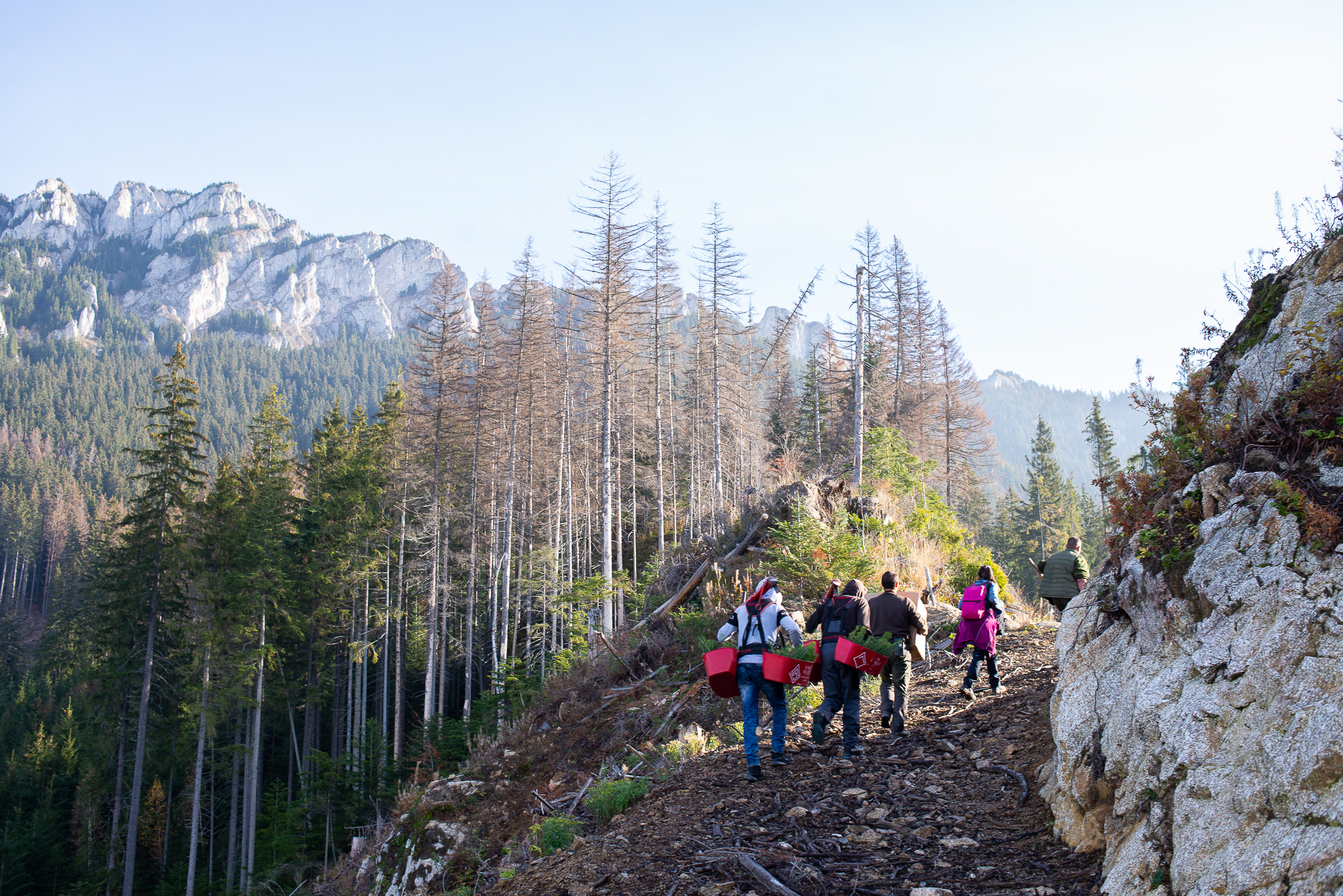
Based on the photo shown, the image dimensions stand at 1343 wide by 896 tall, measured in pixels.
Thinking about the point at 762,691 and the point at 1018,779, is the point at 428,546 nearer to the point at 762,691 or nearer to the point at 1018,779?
the point at 762,691

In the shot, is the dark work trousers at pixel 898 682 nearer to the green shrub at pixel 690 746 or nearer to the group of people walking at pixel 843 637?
the group of people walking at pixel 843 637

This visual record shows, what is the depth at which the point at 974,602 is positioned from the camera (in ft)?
25.9

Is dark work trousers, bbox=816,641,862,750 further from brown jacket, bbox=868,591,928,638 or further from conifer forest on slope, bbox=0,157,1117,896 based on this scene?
conifer forest on slope, bbox=0,157,1117,896

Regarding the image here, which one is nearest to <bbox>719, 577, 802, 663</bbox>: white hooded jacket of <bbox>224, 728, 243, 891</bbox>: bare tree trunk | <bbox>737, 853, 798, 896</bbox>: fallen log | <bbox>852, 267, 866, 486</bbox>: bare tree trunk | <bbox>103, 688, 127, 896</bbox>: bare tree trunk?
<bbox>737, 853, 798, 896</bbox>: fallen log

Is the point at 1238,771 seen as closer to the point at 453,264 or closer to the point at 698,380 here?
the point at 453,264

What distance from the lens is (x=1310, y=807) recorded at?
2.82 m

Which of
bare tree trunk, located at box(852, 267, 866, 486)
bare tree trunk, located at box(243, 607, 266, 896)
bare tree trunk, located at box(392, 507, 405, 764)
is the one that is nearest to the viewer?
bare tree trunk, located at box(852, 267, 866, 486)

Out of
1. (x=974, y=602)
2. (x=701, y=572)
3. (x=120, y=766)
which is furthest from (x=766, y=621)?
(x=120, y=766)

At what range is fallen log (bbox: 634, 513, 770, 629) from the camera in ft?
43.0

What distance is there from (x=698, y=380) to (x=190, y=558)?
19221mm

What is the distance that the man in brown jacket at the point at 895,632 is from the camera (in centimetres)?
715

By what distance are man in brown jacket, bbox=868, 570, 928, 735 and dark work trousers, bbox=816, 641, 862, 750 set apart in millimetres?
547

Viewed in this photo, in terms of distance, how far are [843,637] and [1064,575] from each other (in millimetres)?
3897

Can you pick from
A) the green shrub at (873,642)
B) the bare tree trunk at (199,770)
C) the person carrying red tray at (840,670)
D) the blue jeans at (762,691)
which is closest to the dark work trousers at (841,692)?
the person carrying red tray at (840,670)
